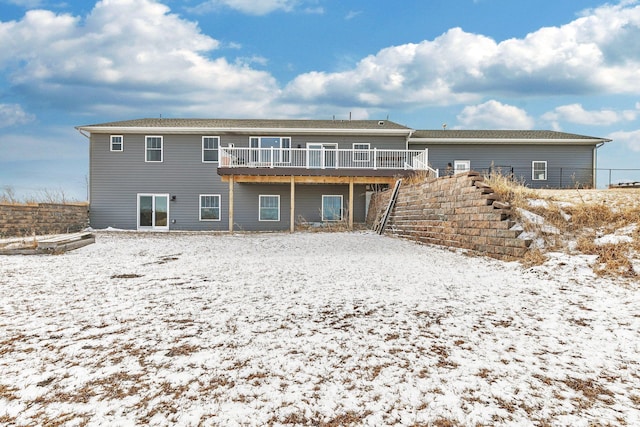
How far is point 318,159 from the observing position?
15797mm

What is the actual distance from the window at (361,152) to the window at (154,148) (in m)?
9.52

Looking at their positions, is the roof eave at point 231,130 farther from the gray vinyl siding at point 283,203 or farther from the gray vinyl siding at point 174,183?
the gray vinyl siding at point 283,203

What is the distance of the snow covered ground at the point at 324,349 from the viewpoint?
1913 millimetres

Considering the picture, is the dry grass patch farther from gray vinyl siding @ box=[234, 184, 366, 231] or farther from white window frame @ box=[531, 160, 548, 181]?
white window frame @ box=[531, 160, 548, 181]

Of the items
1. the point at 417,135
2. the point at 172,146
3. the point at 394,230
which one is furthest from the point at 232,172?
the point at 417,135

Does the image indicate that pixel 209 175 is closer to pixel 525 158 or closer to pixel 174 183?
pixel 174 183

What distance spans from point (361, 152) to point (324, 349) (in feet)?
46.4

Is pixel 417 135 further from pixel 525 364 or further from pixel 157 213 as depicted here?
pixel 525 364

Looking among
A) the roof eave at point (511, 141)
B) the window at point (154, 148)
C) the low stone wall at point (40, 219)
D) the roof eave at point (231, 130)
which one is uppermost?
the roof eave at point (231, 130)

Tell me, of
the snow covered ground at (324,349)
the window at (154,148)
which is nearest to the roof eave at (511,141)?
the window at (154,148)

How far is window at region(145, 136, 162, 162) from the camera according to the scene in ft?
54.3

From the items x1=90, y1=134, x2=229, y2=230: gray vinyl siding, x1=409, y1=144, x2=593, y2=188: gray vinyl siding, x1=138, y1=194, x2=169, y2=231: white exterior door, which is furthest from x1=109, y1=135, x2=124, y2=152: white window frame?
x1=409, y1=144, x2=593, y2=188: gray vinyl siding

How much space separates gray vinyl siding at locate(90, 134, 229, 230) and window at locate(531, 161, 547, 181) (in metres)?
15.8

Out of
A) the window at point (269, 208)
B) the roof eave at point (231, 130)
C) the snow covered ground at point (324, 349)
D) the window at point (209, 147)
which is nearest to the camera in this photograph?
the snow covered ground at point (324, 349)
